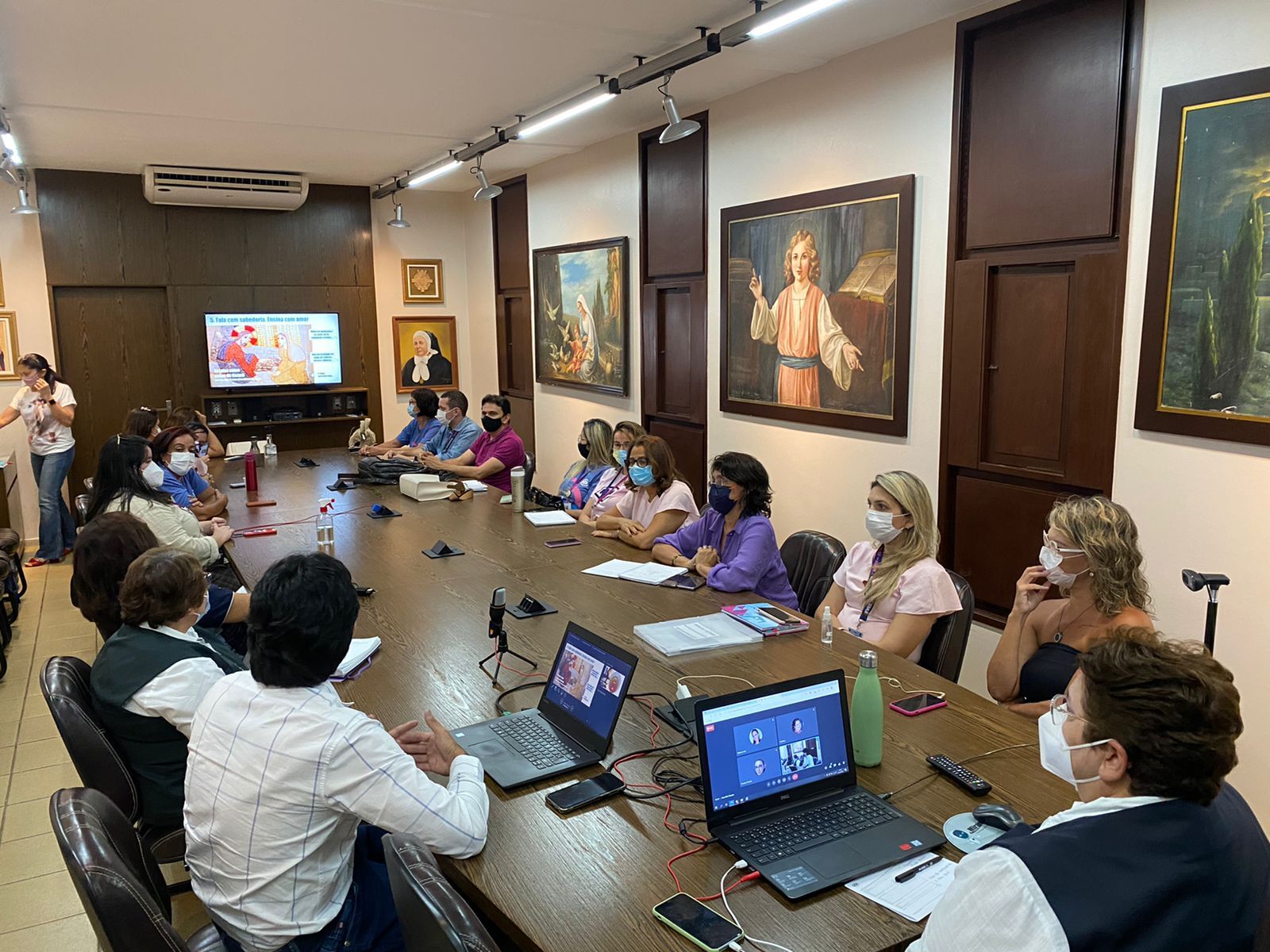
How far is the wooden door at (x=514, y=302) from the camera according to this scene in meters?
8.51

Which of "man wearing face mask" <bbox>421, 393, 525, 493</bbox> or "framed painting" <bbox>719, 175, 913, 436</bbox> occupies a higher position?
"framed painting" <bbox>719, 175, 913, 436</bbox>

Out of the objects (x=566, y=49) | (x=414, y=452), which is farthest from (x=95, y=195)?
(x=566, y=49)

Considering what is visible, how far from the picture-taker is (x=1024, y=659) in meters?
2.83

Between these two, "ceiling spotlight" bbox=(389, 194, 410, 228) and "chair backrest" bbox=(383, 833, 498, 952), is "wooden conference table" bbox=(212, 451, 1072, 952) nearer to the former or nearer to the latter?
"chair backrest" bbox=(383, 833, 498, 952)

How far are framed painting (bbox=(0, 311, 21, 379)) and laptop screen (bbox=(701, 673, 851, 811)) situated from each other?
8156mm

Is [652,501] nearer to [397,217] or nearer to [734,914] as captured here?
[734,914]

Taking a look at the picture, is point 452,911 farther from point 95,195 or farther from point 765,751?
point 95,195

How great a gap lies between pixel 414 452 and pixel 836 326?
3.52 m

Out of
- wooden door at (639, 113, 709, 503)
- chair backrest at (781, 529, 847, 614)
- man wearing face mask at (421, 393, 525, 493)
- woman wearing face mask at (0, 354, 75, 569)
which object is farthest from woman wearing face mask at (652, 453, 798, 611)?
woman wearing face mask at (0, 354, 75, 569)

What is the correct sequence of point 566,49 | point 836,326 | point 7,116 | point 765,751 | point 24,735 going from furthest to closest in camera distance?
point 7,116 → point 836,326 → point 566,49 → point 24,735 → point 765,751

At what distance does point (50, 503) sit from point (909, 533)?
278 inches

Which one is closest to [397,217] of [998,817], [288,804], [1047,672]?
[1047,672]

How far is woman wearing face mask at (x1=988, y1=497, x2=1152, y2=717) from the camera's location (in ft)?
8.66

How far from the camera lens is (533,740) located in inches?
86.0
